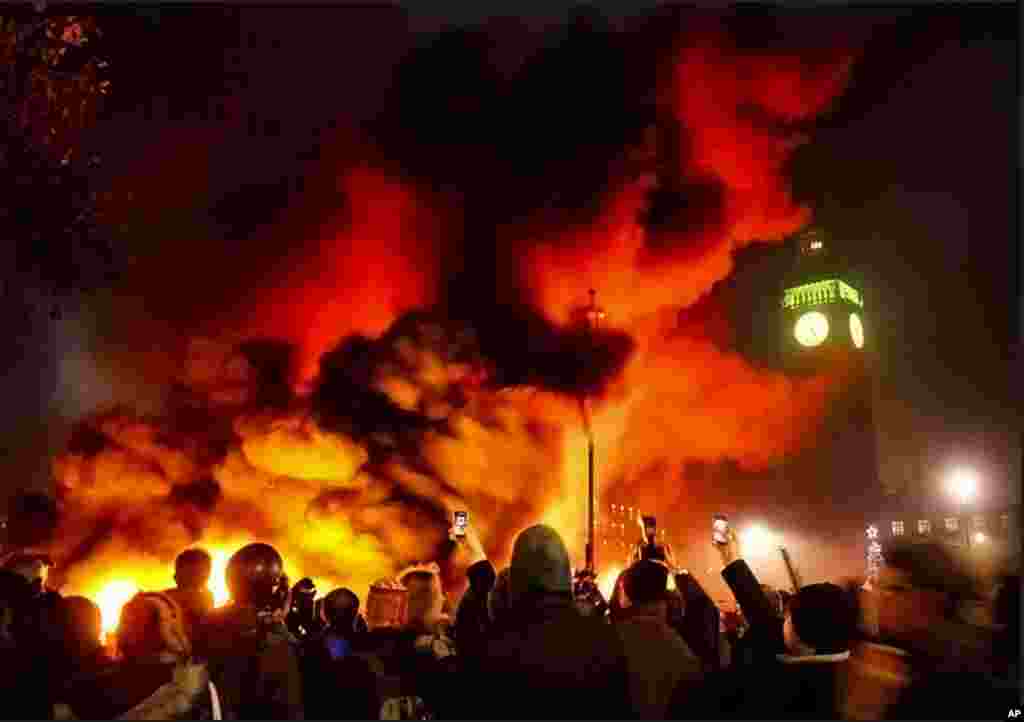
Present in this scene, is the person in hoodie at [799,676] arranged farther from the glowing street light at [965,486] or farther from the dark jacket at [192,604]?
the glowing street light at [965,486]

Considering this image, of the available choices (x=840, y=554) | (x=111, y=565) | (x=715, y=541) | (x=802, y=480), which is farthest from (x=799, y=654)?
(x=802, y=480)

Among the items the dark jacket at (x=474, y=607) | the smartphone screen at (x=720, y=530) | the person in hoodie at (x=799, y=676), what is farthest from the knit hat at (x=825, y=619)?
the dark jacket at (x=474, y=607)

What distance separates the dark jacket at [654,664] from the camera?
4.20m

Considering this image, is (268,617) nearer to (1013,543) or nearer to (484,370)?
(1013,543)

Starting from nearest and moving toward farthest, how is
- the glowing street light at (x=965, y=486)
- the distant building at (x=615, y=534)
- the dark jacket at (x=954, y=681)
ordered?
1. the dark jacket at (x=954, y=681)
2. the distant building at (x=615, y=534)
3. the glowing street light at (x=965, y=486)

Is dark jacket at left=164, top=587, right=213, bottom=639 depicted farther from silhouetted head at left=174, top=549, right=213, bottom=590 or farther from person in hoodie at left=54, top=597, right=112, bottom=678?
person in hoodie at left=54, top=597, right=112, bottom=678

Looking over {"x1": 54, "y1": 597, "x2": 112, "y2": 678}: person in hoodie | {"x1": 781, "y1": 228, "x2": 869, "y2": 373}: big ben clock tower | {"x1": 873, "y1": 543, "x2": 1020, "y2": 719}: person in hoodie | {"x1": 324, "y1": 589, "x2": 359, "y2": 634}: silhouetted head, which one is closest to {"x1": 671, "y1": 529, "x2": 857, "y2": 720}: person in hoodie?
{"x1": 873, "y1": 543, "x2": 1020, "y2": 719}: person in hoodie

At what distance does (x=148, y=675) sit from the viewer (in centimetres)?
381

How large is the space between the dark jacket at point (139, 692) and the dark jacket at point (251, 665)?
12.6 inches

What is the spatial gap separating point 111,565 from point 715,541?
12.2 m

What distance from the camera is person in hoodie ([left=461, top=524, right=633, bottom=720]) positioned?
11.6 feet

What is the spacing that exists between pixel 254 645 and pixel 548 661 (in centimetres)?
168

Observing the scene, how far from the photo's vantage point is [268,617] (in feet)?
15.1

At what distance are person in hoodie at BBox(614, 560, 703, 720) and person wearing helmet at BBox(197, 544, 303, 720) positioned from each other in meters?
1.64
